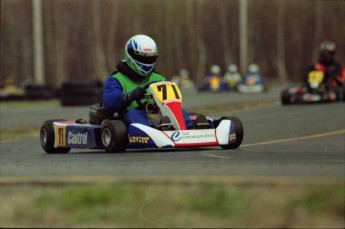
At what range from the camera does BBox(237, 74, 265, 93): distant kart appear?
4003 centimetres

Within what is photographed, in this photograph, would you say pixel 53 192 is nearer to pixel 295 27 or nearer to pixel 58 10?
pixel 58 10

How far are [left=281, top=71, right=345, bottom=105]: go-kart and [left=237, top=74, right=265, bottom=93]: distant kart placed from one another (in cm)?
1377

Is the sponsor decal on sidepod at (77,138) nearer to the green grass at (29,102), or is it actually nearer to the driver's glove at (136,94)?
the driver's glove at (136,94)

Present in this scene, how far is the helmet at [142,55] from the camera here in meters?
12.6

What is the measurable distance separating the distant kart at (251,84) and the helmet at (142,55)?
27.3m

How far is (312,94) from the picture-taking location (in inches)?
1010

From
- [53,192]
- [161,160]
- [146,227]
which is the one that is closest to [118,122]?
[161,160]

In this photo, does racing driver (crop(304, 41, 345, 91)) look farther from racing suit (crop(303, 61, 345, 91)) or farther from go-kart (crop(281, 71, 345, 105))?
go-kart (crop(281, 71, 345, 105))

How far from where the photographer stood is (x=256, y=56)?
57719mm

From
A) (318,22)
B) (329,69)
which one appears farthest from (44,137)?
(318,22)

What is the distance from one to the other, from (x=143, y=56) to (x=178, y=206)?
6237 millimetres

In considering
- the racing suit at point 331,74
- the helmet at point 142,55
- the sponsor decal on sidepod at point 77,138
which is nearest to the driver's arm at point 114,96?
the helmet at point 142,55

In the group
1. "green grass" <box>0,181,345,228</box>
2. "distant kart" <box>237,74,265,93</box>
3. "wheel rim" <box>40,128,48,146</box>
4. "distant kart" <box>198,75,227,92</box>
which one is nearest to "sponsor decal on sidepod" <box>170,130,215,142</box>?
"wheel rim" <box>40,128,48,146</box>

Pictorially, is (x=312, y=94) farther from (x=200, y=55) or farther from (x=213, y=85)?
(x=200, y=55)
